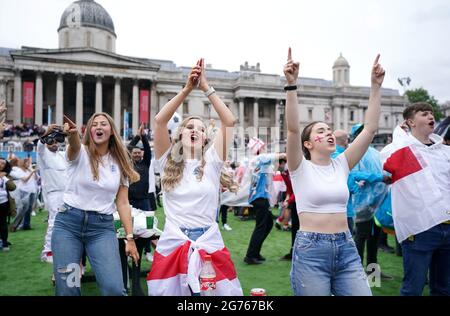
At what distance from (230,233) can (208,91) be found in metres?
8.14

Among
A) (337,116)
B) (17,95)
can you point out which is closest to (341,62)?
(337,116)

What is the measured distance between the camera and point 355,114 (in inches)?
2414

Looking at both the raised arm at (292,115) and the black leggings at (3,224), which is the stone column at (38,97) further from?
the raised arm at (292,115)

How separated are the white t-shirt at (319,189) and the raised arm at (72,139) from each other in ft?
6.61

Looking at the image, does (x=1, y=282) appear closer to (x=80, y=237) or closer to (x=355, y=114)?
(x=80, y=237)

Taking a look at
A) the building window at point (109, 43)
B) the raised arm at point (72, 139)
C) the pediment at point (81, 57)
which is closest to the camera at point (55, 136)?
the raised arm at point (72, 139)

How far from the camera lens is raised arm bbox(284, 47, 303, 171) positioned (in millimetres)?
3100

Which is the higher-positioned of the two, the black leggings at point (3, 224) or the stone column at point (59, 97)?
the stone column at point (59, 97)

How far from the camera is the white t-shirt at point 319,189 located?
10.4 feet

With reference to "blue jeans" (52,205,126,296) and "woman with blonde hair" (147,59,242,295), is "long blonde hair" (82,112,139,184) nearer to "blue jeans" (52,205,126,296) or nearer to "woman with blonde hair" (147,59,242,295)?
"blue jeans" (52,205,126,296)

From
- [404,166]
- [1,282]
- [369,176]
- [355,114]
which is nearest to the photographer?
[404,166]

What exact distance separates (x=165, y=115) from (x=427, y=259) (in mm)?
2961

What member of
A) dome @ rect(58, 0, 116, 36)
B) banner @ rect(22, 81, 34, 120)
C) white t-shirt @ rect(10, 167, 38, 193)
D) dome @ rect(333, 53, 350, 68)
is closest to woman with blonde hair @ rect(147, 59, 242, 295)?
white t-shirt @ rect(10, 167, 38, 193)
